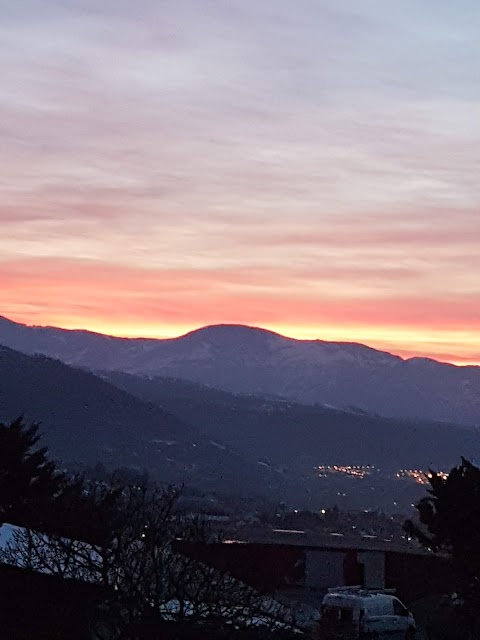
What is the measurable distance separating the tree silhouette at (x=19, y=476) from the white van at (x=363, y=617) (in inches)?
287

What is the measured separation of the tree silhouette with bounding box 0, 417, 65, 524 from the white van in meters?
7.30

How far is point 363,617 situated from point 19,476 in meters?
12.7

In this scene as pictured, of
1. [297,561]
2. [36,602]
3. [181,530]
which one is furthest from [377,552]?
[181,530]

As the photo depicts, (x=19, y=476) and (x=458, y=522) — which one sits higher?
(x=19, y=476)

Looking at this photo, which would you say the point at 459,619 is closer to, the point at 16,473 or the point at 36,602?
the point at 36,602

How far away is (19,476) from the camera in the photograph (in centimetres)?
3744

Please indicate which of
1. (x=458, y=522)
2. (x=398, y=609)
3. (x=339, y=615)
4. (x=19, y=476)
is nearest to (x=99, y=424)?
(x=19, y=476)

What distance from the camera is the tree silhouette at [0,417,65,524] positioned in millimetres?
31630

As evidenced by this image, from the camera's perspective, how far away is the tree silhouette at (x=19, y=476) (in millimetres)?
31630

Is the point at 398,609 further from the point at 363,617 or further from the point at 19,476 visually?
the point at 19,476

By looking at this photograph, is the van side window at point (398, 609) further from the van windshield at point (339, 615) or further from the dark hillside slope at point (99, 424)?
the dark hillside slope at point (99, 424)

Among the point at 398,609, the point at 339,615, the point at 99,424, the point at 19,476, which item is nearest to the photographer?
the point at 339,615

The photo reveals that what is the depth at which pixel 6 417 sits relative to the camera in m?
149

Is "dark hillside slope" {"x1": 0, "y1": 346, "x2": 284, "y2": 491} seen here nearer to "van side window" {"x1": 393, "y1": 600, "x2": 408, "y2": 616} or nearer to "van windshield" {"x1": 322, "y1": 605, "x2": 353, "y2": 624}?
"van side window" {"x1": 393, "y1": 600, "x2": 408, "y2": 616}
